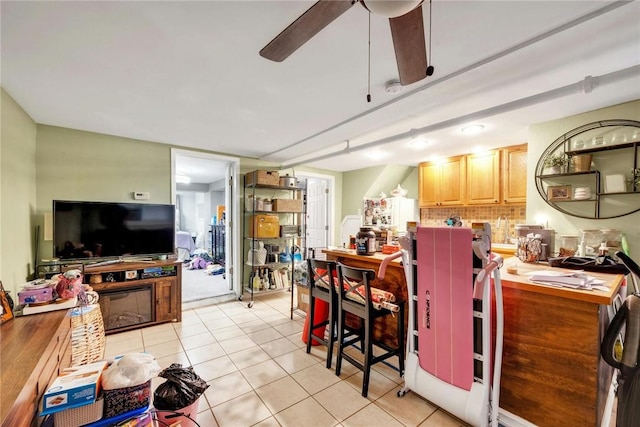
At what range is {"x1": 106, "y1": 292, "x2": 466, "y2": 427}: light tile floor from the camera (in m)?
1.86

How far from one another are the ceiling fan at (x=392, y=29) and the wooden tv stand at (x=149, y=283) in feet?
10.2

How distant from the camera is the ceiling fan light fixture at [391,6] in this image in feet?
3.08

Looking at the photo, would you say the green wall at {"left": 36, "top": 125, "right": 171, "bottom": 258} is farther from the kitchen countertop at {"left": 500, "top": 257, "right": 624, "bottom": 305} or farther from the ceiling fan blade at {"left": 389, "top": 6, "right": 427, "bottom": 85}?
the kitchen countertop at {"left": 500, "top": 257, "right": 624, "bottom": 305}

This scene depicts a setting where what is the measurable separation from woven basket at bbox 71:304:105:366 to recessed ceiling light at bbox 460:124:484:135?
4.18 meters

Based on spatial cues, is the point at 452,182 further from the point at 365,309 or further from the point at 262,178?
the point at 365,309

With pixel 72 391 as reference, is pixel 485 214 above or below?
above

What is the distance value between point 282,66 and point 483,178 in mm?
3486

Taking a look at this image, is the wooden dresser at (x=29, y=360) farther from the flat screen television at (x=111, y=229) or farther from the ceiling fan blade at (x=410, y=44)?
the ceiling fan blade at (x=410, y=44)

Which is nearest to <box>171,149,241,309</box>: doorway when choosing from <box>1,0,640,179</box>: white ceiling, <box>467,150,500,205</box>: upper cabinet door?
<box>1,0,640,179</box>: white ceiling

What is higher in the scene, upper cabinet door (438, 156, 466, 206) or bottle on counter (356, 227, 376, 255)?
upper cabinet door (438, 156, 466, 206)

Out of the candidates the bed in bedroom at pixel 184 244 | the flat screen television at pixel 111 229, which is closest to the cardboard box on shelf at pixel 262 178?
the flat screen television at pixel 111 229

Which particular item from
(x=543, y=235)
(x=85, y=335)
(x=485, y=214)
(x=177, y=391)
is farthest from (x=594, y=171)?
(x=85, y=335)

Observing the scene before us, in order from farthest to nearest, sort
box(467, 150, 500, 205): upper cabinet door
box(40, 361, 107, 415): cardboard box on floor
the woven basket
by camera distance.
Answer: box(467, 150, 500, 205): upper cabinet door → the woven basket → box(40, 361, 107, 415): cardboard box on floor

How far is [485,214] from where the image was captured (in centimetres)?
431
